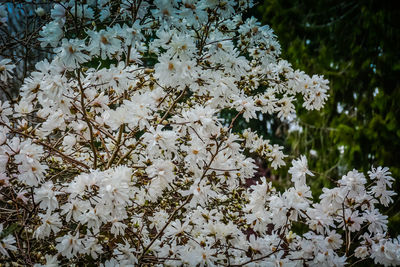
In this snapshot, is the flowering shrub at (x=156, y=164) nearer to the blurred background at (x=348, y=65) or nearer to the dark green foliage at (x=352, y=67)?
the blurred background at (x=348, y=65)

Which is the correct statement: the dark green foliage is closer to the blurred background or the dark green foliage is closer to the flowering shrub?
the blurred background

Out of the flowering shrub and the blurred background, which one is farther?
the blurred background

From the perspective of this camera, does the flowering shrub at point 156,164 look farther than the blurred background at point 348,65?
No

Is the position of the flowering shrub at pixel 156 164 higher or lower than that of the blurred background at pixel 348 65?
lower

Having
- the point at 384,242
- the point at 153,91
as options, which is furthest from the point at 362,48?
the point at 153,91

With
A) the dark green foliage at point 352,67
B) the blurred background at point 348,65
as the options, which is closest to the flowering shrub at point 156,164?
the blurred background at point 348,65

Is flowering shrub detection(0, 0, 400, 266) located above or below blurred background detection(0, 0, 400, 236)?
below

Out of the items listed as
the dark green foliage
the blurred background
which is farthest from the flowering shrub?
the dark green foliage

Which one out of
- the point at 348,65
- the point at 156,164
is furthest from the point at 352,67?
the point at 156,164

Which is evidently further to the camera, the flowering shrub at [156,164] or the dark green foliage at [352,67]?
the dark green foliage at [352,67]

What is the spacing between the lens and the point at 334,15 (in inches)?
109

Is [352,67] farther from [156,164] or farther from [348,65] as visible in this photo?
[156,164]

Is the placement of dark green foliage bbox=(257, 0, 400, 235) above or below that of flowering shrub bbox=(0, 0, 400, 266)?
Result: above

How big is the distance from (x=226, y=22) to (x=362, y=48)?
1294 millimetres
